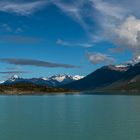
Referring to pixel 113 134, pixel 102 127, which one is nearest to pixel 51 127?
pixel 102 127

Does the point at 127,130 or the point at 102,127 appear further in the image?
the point at 102,127

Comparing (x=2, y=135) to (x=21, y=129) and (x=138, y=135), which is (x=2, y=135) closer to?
(x=21, y=129)

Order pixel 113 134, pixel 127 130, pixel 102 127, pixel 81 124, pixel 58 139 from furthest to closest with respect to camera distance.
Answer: pixel 81 124 < pixel 102 127 < pixel 127 130 < pixel 113 134 < pixel 58 139

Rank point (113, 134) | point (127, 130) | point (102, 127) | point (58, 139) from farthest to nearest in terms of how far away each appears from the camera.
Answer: point (102, 127)
point (127, 130)
point (113, 134)
point (58, 139)

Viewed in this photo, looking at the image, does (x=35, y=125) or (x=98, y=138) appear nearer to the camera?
(x=98, y=138)

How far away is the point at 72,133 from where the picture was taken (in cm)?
6819

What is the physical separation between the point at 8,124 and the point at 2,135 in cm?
1723

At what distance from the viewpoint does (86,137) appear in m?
63.8

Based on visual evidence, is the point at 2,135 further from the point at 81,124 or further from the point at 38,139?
the point at 81,124

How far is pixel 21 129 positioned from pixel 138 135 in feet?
82.5

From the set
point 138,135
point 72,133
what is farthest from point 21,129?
point 138,135

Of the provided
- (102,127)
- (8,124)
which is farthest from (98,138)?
(8,124)

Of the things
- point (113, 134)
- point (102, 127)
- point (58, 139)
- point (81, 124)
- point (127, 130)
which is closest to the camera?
point (58, 139)

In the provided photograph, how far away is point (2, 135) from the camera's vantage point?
67500mm
